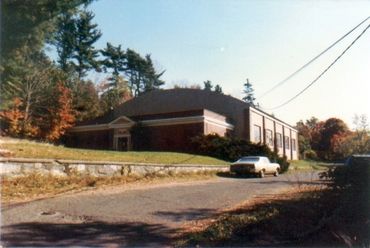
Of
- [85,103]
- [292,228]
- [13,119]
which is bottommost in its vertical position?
[292,228]

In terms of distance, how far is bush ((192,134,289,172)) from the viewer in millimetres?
34938

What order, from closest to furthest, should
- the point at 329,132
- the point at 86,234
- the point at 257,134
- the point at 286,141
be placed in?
1. the point at 86,234
2. the point at 257,134
3. the point at 286,141
4. the point at 329,132

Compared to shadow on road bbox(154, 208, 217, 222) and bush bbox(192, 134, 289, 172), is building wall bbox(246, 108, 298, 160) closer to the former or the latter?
bush bbox(192, 134, 289, 172)

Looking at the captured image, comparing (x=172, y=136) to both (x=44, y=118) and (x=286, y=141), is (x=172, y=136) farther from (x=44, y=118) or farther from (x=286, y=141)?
(x=286, y=141)

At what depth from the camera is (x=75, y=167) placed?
14.7 m

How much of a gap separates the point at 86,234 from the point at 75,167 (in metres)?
7.08

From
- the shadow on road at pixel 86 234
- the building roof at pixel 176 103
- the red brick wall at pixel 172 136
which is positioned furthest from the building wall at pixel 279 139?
the shadow on road at pixel 86 234

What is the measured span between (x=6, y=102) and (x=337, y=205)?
27.8 metres

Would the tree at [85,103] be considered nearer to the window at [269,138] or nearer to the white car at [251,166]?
the window at [269,138]

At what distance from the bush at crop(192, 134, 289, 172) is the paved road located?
21.4 m

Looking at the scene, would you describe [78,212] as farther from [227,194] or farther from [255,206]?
[227,194]

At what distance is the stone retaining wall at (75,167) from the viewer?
1226 cm

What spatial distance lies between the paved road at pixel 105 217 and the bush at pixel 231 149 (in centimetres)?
2145

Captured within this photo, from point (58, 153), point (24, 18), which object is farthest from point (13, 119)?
point (58, 153)
